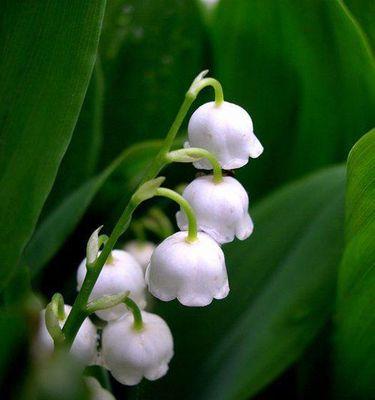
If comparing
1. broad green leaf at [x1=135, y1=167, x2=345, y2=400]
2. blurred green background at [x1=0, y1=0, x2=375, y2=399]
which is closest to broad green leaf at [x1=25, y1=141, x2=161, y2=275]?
blurred green background at [x1=0, y1=0, x2=375, y2=399]

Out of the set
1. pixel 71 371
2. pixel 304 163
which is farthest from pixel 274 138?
pixel 71 371

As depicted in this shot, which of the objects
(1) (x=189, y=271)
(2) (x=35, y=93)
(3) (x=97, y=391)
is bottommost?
(3) (x=97, y=391)

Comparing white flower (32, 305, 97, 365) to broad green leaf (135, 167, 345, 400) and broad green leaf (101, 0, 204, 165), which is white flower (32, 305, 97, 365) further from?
broad green leaf (101, 0, 204, 165)

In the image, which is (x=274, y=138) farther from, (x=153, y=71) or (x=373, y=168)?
(x=373, y=168)

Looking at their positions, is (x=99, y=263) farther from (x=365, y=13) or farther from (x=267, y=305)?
(x=365, y=13)

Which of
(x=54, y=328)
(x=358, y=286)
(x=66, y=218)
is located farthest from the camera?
(x=66, y=218)

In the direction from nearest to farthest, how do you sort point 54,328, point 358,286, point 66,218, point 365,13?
point 54,328 < point 358,286 < point 66,218 < point 365,13

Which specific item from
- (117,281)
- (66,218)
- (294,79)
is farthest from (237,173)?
(117,281)

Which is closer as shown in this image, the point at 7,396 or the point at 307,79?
the point at 7,396
